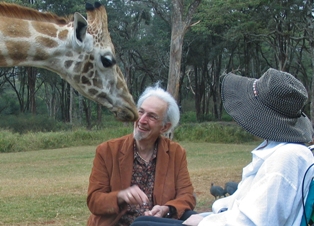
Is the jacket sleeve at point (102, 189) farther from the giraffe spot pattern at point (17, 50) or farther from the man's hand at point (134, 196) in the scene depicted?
the giraffe spot pattern at point (17, 50)

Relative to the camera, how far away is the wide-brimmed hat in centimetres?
235

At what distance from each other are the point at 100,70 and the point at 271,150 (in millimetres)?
2530

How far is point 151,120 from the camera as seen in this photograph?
3.74 metres

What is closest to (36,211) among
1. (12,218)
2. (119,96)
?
(12,218)

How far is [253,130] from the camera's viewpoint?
7.92 feet

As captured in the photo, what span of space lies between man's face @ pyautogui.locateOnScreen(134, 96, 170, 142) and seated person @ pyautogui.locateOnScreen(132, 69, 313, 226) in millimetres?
1145

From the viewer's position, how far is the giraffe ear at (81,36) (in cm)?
417

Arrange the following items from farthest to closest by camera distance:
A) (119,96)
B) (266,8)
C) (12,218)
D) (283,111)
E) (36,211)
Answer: (266,8)
(36,211)
(12,218)
(119,96)
(283,111)

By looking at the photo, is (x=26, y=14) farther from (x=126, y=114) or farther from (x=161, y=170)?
(x=161, y=170)

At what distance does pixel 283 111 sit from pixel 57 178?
9.66 m

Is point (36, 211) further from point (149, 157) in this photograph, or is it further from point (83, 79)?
point (149, 157)

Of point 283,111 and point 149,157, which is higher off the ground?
point 283,111

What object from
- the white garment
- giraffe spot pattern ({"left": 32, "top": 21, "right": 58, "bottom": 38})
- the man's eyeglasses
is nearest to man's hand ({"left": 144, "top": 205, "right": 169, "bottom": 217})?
the man's eyeglasses

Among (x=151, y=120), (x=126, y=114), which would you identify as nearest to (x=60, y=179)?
(x=126, y=114)
